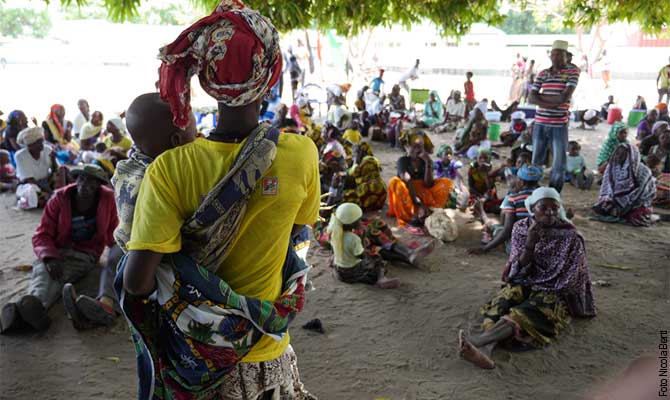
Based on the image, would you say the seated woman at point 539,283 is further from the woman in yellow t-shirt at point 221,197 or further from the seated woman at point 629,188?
the seated woman at point 629,188

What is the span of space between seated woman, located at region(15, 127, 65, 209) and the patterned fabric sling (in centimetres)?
593

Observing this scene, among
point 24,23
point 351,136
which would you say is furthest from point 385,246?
point 24,23

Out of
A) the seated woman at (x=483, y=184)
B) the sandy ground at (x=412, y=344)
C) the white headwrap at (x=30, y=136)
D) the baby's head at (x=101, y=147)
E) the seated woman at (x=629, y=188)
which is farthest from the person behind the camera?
the baby's head at (x=101, y=147)

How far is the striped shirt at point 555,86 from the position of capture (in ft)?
20.7

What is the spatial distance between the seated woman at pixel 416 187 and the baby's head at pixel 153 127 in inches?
182

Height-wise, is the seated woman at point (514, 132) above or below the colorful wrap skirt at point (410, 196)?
above

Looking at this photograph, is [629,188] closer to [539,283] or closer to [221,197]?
[539,283]

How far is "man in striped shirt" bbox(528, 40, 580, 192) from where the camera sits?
631 centimetres

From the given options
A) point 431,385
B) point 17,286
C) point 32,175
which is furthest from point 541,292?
point 32,175

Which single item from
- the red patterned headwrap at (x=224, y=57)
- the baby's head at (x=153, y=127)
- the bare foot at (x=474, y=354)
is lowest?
the bare foot at (x=474, y=354)

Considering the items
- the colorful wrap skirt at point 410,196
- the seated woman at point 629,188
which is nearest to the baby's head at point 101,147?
the colorful wrap skirt at point 410,196

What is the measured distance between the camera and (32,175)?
6.85 meters

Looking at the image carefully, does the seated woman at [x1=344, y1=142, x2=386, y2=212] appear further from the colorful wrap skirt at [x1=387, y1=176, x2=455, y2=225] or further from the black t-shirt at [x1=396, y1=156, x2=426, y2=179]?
the black t-shirt at [x1=396, y1=156, x2=426, y2=179]

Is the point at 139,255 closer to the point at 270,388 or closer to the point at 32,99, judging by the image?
the point at 270,388
